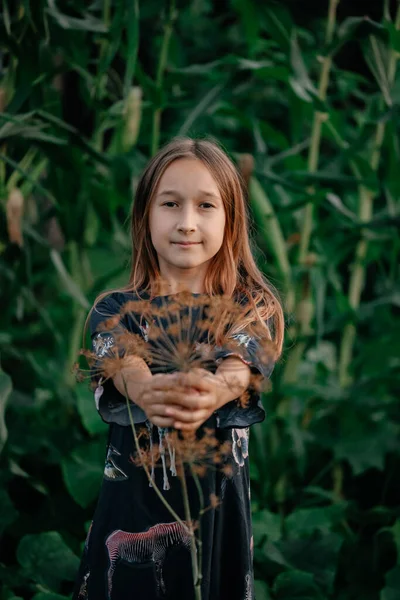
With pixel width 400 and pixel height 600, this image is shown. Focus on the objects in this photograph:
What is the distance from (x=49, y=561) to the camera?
1744mm

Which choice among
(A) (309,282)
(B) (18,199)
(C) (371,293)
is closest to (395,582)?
(A) (309,282)

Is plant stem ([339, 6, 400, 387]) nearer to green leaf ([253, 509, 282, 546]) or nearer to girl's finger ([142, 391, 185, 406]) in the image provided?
green leaf ([253, 509, 282, 546])

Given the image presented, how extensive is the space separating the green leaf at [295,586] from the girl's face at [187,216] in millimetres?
839

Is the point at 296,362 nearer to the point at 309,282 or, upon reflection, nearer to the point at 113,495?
the point at 309,282

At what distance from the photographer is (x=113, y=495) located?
1.22 metres

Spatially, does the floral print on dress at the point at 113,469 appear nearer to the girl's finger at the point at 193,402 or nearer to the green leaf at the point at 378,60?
the girl's finger at the point at 193,402

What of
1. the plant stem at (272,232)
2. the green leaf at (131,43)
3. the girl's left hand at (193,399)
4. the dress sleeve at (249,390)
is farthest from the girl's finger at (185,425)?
the plant stem at (272,232)

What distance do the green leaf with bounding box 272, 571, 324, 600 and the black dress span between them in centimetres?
52

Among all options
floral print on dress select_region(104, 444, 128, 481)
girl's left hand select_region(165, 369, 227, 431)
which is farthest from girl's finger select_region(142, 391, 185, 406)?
floral print on dress select_region(104, 444, 128, 481)

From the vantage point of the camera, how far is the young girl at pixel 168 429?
46.6 inches

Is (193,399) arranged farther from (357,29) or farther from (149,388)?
(357,29)

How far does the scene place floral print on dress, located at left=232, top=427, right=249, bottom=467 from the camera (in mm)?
1236

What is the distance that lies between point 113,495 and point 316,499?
1.09 meters

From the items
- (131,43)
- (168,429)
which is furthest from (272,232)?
(168,429)
